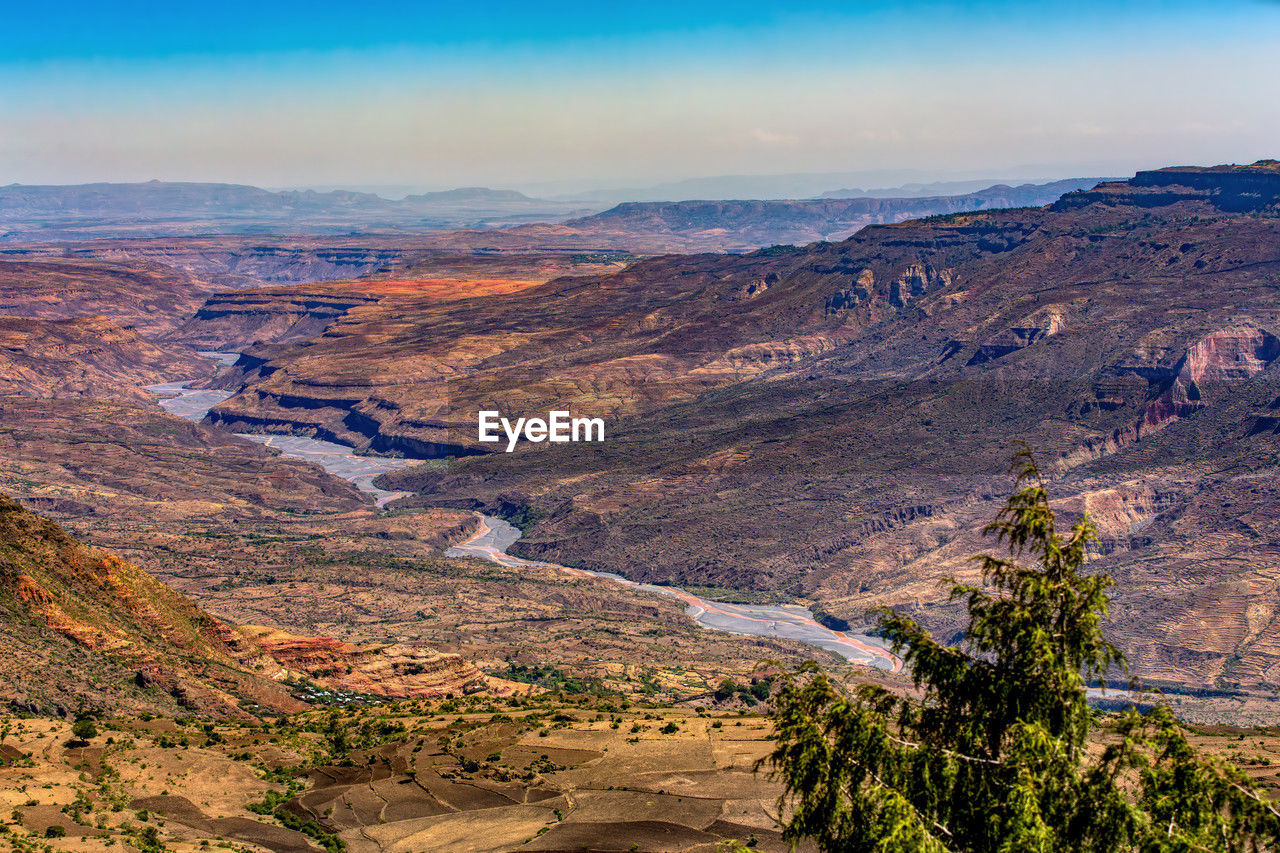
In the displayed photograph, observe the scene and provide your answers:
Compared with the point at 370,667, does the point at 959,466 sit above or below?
below

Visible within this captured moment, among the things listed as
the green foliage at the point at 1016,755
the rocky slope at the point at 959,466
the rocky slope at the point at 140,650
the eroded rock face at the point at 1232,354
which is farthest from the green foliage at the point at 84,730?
the eroded rock face at the point at 1232,354

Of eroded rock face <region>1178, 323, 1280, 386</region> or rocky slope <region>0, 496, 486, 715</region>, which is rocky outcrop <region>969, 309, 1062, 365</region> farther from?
rocky slope <region>0, 496, 486, 715</region>

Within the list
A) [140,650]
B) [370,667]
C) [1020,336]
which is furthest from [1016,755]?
[1020,336]

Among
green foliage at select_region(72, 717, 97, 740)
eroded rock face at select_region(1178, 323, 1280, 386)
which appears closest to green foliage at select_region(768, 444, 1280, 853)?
green foliage at select_region(72, 717, 97, 740)

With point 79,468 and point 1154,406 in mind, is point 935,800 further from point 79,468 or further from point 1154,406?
point 79,468

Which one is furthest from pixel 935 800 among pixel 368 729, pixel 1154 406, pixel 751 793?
pixel 1154 406

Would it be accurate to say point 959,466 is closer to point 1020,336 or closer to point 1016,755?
point 1020,336
